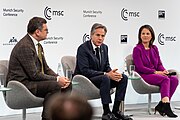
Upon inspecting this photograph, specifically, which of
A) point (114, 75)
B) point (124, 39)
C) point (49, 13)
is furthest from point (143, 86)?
point (49, 13)

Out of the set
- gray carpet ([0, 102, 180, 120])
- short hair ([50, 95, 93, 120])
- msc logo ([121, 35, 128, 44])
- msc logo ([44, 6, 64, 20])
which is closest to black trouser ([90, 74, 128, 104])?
gray carpet ([0, 102, 180, 120])

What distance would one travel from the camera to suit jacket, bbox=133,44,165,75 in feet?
17.7

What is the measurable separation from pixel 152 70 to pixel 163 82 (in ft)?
0.90

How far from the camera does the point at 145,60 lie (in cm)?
548

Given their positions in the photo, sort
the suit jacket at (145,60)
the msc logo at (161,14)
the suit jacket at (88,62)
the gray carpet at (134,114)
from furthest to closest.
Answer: the msc logo at (161,14)
the suit jacket at (145,60)
the gray carpet at (134,114)
the suit jacket at (88,62)

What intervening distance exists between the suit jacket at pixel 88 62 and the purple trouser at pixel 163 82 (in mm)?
799

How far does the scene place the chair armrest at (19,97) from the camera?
3.82 m

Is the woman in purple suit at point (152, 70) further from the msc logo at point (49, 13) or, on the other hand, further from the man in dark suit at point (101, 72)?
the msc logo at point (49, 13)

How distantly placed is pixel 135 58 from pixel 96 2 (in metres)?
1.14

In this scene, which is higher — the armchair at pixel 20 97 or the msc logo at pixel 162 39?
the msc logo at pixel 162 39

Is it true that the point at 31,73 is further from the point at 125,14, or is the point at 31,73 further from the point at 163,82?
the point at 125,14

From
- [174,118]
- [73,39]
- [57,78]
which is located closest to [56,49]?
[73,39]

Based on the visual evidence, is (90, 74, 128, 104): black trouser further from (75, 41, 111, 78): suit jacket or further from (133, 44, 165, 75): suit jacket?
(133, 44, 165, 75): suit jacket

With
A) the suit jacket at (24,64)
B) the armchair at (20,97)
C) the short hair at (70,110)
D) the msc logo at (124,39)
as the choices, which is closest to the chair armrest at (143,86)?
the msc logo at (124,39)
